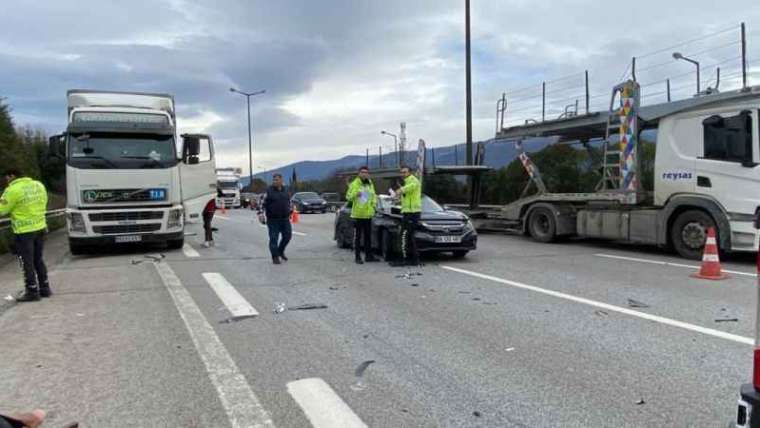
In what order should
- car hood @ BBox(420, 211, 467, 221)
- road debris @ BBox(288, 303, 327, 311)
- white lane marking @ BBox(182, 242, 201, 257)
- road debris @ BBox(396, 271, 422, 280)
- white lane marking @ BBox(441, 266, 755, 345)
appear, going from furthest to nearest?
white lane marking @ BBox(182, 242, 201, 257), car hood @ BBox(420, 211, 467, 221), road debris @ BBox(396, 271, 422, 280), road debris @ BBox(288, 303, 327, 311), white lane marking @ BBox(441, 266, 755, 345)

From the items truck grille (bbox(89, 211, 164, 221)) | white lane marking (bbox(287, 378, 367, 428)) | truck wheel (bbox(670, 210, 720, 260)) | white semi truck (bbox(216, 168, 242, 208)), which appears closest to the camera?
white lane marking (bbox(287, 378, 367, 428))

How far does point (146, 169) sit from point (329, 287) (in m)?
6.45

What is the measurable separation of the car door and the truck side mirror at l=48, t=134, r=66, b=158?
2367mm

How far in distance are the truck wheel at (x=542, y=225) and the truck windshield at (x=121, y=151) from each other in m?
8.62

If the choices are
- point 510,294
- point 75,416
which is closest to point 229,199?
point 510,294

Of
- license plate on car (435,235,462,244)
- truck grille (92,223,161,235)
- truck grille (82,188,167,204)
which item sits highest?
truck grille (82,188,167,204)

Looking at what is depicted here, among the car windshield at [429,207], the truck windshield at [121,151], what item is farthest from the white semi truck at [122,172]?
the car windshield at [429,207]

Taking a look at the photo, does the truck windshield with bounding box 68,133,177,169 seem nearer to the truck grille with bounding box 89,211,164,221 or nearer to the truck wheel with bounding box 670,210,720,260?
the truck grille with bounding box 89,211,164,221

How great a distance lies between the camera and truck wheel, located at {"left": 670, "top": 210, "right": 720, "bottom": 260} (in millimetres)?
11281

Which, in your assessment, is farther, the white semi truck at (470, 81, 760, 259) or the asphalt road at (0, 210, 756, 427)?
the white semi truck at (470, 81, 760, 259)

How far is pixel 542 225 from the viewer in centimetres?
1520

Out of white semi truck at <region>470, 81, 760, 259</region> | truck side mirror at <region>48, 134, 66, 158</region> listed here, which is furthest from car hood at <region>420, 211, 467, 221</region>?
truck side mirror at <region>48, 134, 66, 158</region>

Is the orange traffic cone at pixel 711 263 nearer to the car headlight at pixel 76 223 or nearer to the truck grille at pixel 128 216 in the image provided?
the truck grille at pixel 128 216

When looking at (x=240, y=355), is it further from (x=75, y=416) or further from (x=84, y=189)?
(x=84, y=189)
